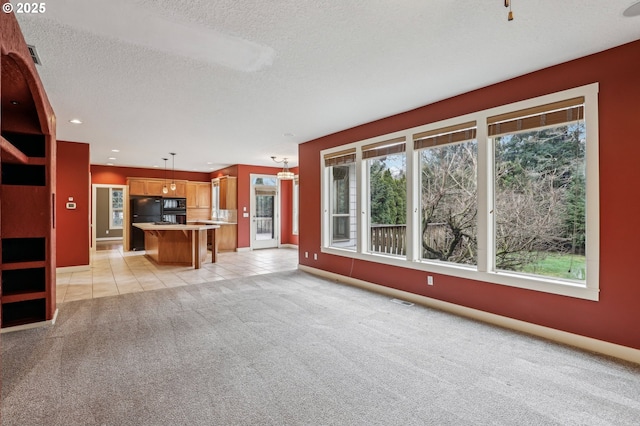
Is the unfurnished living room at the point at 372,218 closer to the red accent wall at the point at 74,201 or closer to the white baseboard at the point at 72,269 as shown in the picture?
the red accent wall at the point at 74,201

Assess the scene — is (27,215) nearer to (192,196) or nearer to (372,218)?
(372,218)

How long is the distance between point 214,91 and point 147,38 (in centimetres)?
111

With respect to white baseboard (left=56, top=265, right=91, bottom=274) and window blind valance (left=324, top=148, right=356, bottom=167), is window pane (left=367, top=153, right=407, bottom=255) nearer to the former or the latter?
window blind valance (left=324, top=148, right=356, bottom=167)

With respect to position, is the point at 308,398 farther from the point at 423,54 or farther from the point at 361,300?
the point at 423,54

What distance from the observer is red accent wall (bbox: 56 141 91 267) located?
20.0ft

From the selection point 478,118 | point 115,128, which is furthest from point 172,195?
point 478,118

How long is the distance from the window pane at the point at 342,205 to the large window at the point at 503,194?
87 centimetres

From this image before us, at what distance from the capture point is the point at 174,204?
10.1 metres

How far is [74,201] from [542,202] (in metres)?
7.77

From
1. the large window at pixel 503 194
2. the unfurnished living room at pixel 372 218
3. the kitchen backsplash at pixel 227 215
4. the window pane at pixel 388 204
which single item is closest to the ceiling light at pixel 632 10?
the unfurnished living room at pixel 372 218

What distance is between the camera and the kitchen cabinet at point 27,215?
10.8 feet

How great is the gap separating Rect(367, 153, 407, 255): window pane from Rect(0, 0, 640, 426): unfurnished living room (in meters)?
0.03

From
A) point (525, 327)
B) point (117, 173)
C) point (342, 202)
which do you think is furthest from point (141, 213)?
point (525, 327)

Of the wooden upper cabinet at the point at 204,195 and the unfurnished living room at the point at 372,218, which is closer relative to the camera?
the unfurnished living room at the point at 372,218
